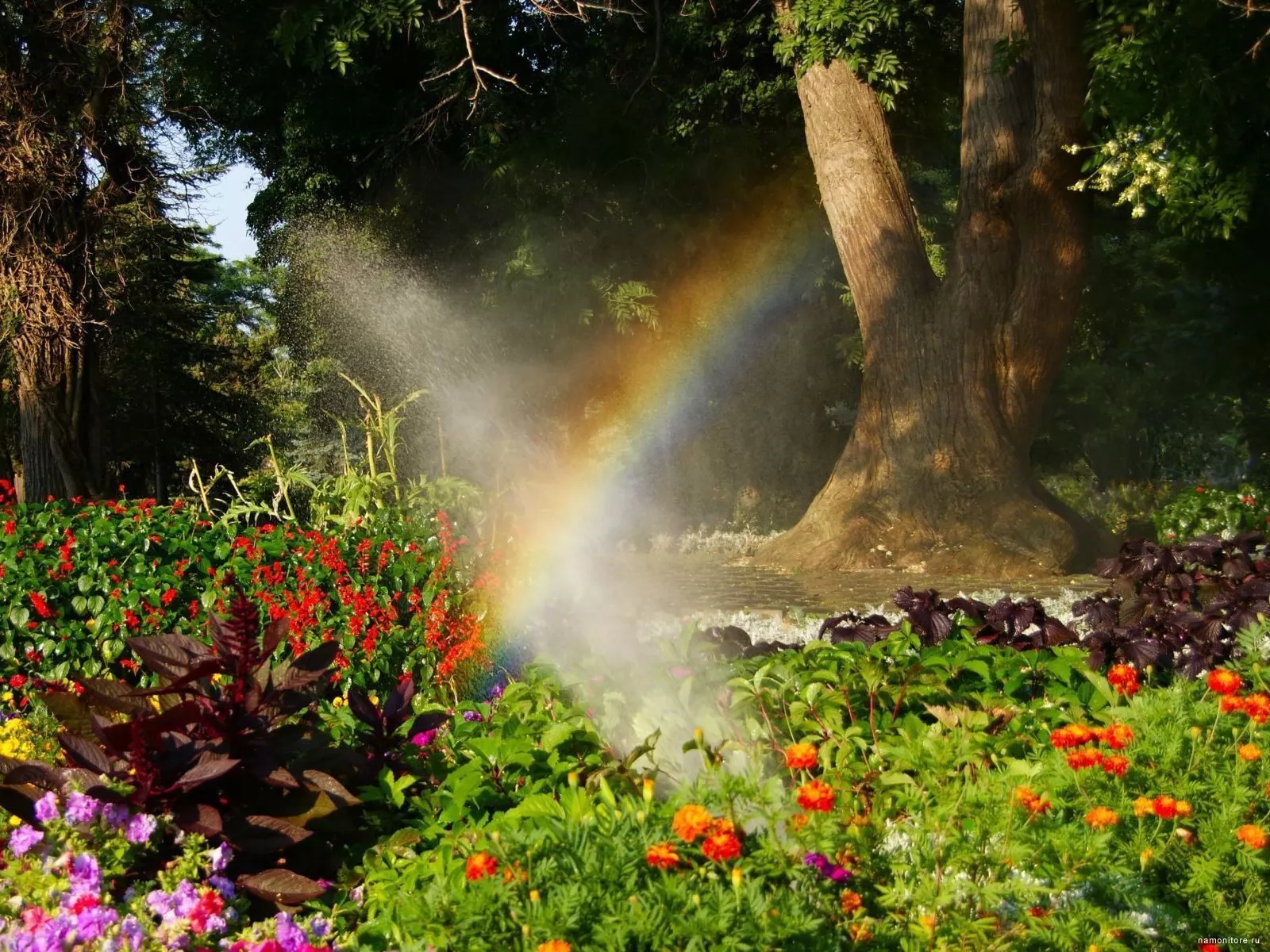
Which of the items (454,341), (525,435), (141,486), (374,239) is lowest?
(141,486)

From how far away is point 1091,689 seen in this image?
3.52m

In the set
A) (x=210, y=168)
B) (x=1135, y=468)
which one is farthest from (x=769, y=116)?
(x=1135, y=468)

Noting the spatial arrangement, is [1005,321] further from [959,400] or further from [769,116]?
[769,116]

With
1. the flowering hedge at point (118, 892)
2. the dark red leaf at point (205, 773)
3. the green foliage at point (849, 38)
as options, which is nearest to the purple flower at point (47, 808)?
the flowering hedge at point (118, 892)

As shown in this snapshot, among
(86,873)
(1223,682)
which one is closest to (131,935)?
A: (86,873)

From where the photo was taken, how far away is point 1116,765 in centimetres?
240

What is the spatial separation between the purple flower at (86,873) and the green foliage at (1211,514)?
9424mm

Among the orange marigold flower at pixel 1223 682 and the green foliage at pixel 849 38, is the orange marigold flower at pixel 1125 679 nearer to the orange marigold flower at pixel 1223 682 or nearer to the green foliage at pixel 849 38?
the orange marigold flower at pixel 1223 682

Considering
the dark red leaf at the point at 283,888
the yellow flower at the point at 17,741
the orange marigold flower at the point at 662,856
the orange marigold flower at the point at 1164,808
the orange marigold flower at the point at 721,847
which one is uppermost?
the orange marigold flower at the point at 1164,808

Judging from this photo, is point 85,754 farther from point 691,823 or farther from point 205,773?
point 691,823

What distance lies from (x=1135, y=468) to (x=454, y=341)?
1874 centimetres

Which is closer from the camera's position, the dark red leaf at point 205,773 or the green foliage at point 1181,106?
the dark red leaf at point 205,773

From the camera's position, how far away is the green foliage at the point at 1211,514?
398 inches

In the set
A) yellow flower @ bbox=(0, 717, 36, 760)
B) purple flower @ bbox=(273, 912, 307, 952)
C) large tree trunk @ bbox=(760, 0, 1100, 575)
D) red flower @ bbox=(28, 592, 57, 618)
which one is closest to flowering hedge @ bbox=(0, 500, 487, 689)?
red flower @ bbox=(28, 592, 57, 618)
